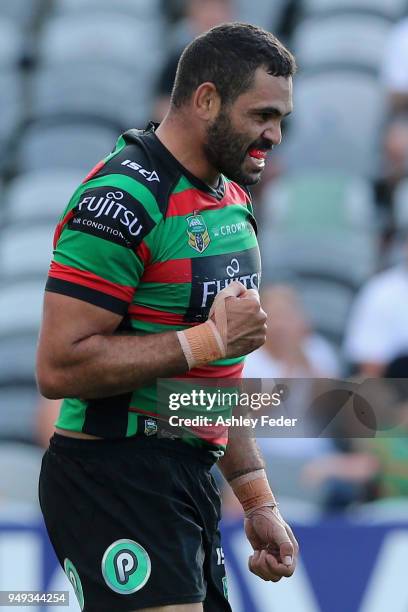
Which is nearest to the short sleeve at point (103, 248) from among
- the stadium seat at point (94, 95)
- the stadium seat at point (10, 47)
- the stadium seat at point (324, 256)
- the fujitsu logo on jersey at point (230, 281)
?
the fujitsu logo on jersey at point (230, 281)

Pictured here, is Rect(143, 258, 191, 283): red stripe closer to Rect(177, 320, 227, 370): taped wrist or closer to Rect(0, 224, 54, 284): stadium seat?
Rect(177, 320, 227, 370): taped wrist

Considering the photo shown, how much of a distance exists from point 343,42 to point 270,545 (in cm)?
661

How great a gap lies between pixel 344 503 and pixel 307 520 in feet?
1.50

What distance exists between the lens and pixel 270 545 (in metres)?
3.61

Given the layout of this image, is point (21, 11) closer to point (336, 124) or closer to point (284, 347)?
Answer: point (336, 124)

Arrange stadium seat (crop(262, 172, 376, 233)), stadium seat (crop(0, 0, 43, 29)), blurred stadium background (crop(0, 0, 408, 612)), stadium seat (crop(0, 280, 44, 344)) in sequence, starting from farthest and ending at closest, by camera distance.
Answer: stadium seat (crop(0, 0, 43, 29)) < stadium seat (crop(262, 172, 376, 233)) < stadium seat (crop(0, 280, 44, 344)) < blurred stadium background (crop(0, 0, 408, 612))

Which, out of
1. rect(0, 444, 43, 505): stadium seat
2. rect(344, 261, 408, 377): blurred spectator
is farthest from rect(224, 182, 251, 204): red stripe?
rect(344, 261, 408, 377): blurred spectator

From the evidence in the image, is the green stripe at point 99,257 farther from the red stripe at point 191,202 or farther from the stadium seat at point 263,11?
the stadium seat at point 263,11

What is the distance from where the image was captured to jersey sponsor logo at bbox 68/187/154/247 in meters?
3.18

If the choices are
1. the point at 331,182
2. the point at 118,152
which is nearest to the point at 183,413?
the point at 118,152

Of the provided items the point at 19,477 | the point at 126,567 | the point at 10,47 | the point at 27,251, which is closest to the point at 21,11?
the point at 10,47

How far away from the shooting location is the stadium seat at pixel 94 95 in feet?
31.1

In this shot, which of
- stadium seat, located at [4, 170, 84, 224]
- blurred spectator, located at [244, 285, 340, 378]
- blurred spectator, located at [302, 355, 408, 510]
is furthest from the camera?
stadium seat, located at [4, 170, 84, 224]

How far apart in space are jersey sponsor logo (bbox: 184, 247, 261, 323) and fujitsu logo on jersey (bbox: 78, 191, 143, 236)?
8.5 inches
